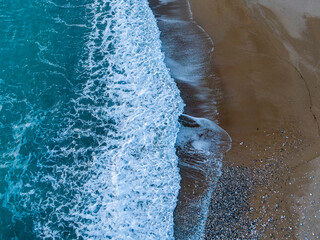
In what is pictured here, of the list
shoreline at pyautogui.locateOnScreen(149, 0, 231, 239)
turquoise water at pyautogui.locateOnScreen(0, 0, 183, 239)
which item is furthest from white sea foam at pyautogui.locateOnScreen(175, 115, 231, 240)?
turquoise water at pyautogui.locateOnScreen(0, 0, 183, 239)

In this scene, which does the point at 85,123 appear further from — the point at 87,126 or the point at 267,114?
the point at 267,114

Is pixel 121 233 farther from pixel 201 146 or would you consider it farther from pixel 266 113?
pixel 266 113

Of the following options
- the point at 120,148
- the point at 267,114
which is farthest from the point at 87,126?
the point at 267,114

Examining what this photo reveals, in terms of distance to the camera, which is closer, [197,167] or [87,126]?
[197,167]

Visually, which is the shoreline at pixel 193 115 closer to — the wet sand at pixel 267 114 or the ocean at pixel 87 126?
the ocean at pixel 87 126

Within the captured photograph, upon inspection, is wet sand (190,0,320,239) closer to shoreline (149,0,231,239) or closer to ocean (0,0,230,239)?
shoreline (149,0,231,239)

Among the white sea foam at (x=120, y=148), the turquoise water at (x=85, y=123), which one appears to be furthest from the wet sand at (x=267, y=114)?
the turquoise water at (x=85, y=123)
